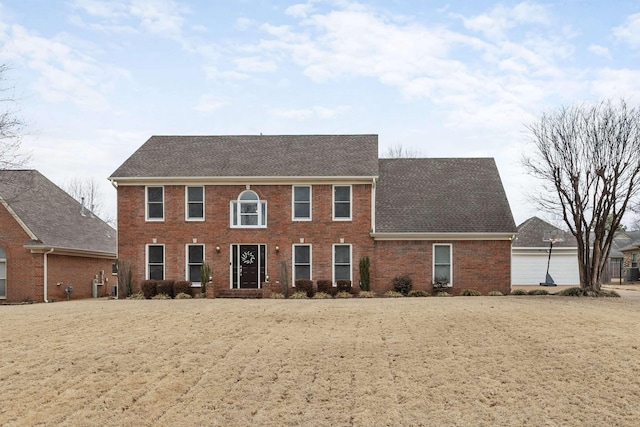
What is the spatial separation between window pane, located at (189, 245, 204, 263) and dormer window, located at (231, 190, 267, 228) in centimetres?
173

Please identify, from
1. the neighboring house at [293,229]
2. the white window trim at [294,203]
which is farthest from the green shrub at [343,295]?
the white window trim at [294,203]

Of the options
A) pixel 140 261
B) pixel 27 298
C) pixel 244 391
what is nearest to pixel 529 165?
pixel 140 261

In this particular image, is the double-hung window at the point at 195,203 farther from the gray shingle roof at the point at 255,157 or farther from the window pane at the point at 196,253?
the window pane at the point at 196,253

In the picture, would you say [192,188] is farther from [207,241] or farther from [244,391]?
[244,391]

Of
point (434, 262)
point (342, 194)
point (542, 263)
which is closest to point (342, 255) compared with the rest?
point (342, 194)

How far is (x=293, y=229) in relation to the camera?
27516mm

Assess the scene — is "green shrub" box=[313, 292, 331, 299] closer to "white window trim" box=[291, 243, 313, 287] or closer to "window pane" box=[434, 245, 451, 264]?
"white window trim" box=[291, 243, 313, 287]

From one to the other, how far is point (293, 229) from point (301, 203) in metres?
1.17

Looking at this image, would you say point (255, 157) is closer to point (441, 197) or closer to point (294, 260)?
point (294, 260)

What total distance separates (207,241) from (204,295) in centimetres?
244

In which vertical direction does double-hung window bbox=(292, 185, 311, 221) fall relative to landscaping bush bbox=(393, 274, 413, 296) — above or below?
above

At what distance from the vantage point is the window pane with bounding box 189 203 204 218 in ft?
91.3

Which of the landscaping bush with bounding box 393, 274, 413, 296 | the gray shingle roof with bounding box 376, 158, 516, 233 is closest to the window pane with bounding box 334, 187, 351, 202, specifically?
the gray shingle roof with bounding box 376, 158, 516, 233

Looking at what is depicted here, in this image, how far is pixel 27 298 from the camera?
2711 cm
